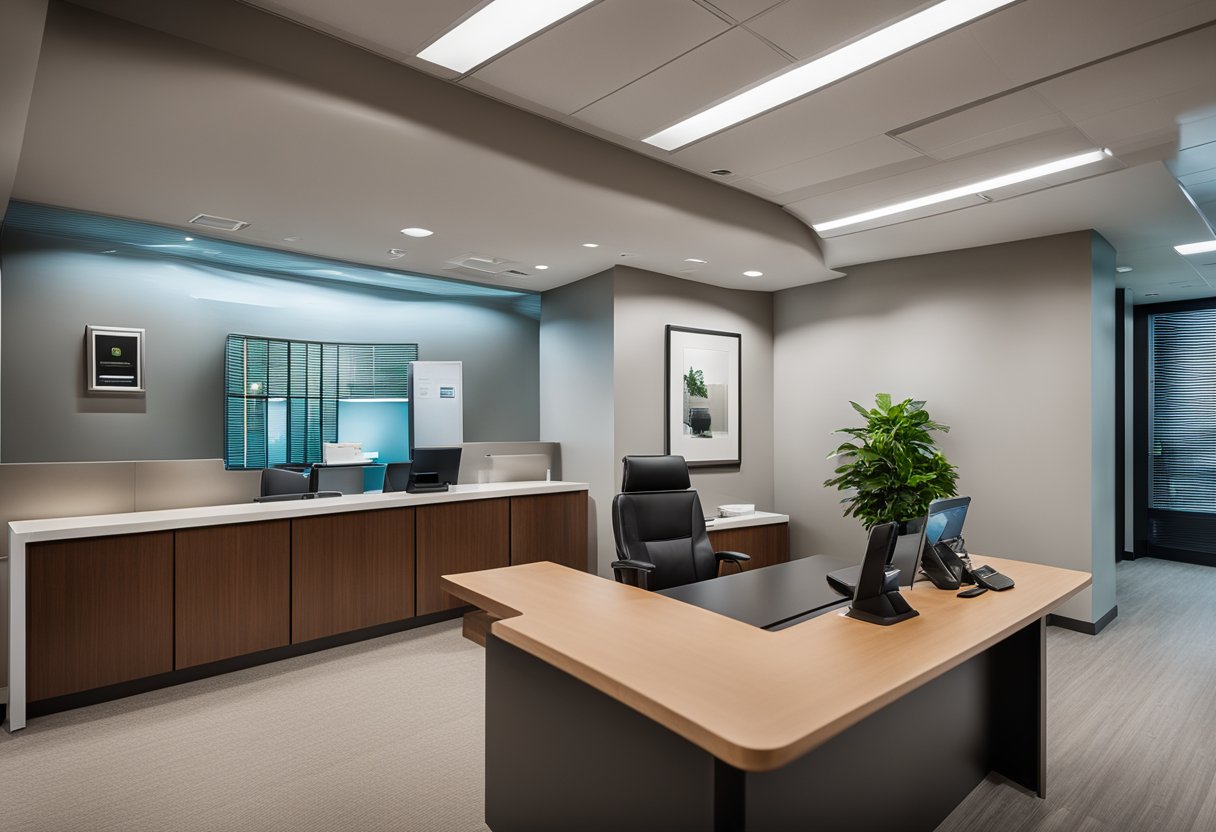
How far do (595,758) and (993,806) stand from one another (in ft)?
5.87

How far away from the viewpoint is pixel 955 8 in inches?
92.0

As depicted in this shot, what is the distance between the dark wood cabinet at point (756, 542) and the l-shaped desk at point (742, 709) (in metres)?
2.88

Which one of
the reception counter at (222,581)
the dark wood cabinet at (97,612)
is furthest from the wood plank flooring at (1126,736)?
the dark wood cabinet at (97,612)

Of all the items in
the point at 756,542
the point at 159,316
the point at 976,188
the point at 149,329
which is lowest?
the point at 756,542

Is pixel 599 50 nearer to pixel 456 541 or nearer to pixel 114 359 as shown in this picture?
pixel 456 541

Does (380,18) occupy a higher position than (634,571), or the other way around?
(380,18)

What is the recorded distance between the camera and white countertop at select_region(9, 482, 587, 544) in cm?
316

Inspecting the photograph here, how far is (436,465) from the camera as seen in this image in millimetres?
4820

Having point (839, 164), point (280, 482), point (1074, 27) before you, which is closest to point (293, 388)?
point (280, 482)

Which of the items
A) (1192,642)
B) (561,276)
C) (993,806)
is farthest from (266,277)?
(1192,642)

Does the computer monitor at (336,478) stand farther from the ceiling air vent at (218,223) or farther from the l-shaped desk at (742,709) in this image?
the l-shaped desk at (742,709)

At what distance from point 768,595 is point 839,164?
2.57 metres

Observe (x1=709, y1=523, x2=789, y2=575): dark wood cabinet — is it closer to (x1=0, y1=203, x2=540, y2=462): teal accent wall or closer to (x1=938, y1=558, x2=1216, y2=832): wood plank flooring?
(x1=938, y1=558, x2=1216, y2=832): wood plank flooring

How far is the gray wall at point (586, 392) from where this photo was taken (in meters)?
5.48
